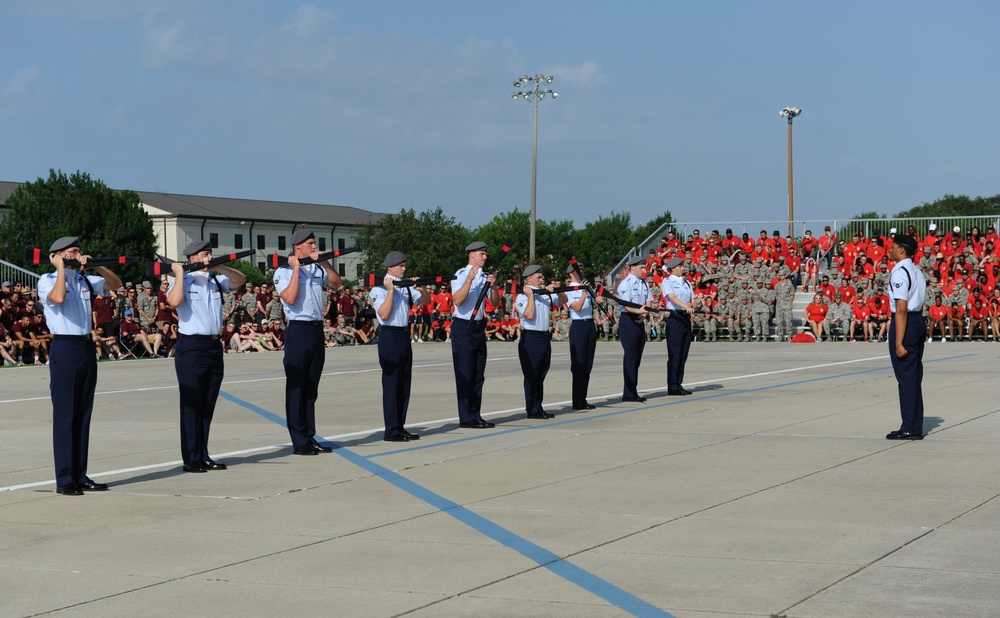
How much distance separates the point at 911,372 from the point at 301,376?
19.8 ft

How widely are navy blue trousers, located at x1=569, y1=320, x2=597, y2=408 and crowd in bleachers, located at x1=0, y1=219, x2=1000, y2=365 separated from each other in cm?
1437

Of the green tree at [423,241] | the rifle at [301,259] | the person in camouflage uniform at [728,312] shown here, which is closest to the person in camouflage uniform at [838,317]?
the person in camouflage uniform at [728,312]

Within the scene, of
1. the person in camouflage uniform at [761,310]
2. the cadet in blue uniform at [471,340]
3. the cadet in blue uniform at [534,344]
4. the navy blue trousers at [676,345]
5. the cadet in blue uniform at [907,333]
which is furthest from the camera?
the person in camouflage uniform at [761,310]

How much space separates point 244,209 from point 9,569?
127 meters

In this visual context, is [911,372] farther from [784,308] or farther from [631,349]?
[784,308]

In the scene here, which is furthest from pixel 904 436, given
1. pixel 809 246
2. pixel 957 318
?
pixel 809 246

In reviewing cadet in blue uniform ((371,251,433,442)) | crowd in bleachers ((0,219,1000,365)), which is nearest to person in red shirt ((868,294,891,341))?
crowd in bleachers ((0,219,1000,365))

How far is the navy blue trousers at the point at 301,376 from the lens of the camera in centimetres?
1145

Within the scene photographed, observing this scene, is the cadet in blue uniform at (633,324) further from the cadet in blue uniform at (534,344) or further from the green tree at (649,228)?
the green tree at (649,228)

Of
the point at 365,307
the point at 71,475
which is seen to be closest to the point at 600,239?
the point at 365,307

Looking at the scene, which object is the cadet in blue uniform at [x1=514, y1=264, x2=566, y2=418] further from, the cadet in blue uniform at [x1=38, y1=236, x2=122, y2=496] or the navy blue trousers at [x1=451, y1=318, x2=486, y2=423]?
the cadet in blue uniform at [x1=38, y1=236, x2=122, y2=496]

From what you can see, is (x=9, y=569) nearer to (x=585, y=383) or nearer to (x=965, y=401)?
(x=585, y=383)

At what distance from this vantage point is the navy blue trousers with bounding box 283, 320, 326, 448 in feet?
37.6

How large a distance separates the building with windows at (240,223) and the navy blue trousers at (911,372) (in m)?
102
